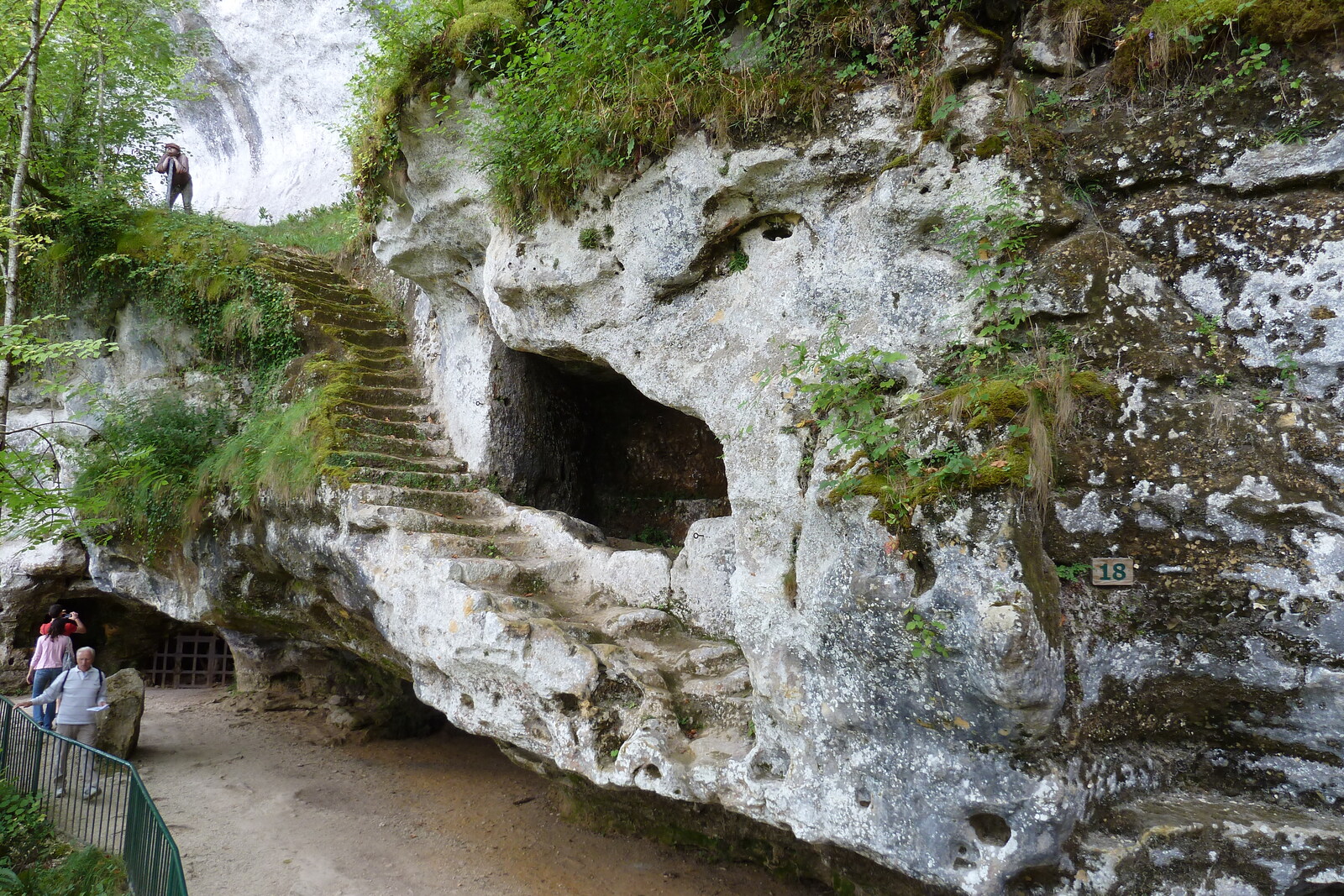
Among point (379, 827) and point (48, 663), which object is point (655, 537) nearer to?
point (379, 827)

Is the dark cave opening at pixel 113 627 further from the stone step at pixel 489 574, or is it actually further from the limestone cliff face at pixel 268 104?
the limestone cliff face at pixel 268 104

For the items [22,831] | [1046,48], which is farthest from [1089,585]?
[22,831]

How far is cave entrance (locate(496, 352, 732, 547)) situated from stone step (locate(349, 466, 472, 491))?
21.5 inches

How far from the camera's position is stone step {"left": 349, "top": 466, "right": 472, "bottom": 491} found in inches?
262

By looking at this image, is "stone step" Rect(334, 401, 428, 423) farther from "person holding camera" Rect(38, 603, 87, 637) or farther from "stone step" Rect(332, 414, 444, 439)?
"person holding camera" Rect(38, 603, 87, 637)

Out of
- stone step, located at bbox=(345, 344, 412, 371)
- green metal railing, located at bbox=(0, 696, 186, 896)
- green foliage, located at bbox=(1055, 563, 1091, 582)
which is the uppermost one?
stone step, located at bbox=(345, 344, 412, 371)

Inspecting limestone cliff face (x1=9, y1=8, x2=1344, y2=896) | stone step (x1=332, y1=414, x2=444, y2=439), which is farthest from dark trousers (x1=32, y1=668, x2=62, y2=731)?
limestone cliff face (x1=9, y1=8, x2=1344, y2=896)

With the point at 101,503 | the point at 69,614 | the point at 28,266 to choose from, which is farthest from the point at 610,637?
the point at 28,266

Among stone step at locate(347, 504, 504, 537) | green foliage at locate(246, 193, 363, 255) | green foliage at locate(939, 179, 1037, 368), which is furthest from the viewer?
green foliage at locate(246, 193, 363, 255)

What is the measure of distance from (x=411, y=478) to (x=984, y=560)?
5138 mm

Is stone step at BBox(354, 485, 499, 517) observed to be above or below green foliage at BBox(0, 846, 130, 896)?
above

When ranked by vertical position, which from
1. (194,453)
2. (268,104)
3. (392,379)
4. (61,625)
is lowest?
(61,625)

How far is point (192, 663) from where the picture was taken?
1161 centimetres

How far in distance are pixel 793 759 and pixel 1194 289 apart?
121 inches
